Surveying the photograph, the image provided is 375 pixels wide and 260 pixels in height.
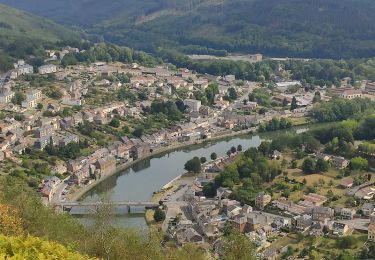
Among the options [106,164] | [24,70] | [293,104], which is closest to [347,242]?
[106,164]

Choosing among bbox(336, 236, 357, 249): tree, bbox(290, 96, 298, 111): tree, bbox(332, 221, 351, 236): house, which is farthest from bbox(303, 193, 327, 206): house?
bbox(290, 96, 298, 111): tree

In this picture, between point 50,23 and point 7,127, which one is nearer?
point 7,127

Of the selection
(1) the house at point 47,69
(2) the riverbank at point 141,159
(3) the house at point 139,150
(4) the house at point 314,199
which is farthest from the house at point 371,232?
(1) the house at point 47,69

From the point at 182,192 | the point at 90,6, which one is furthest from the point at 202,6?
the point at 182,192

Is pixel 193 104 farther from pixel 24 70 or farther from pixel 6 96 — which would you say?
pixel 24 70

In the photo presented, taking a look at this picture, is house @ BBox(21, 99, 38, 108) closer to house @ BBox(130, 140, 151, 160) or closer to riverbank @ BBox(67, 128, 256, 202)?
house @ BBox(130, 140, 151, 160)

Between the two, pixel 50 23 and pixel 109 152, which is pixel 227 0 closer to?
pixel 50 23

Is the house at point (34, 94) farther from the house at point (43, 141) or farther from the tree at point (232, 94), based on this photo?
the tree at point (232, 94)
